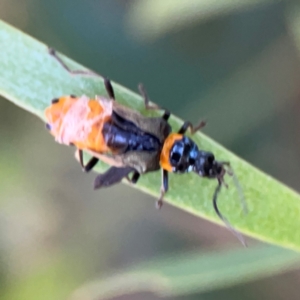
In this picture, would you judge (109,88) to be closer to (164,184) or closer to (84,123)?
(84,123)

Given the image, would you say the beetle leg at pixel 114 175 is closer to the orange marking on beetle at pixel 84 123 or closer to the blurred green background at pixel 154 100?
the orange marking on beetle at pixel 84 123

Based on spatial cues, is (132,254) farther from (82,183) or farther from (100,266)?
(82,183)

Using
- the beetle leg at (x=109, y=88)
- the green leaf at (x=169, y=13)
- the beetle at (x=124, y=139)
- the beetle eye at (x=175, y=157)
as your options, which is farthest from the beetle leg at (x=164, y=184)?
the green leaf at (x=169, y=13)

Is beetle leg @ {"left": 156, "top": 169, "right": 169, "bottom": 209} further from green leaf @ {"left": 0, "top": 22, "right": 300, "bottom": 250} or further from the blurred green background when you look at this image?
the blurred green background

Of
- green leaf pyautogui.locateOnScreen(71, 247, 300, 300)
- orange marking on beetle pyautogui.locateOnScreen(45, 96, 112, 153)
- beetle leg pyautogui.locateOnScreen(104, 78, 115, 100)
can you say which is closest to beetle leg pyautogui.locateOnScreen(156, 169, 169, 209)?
orange marking on beetle pyautogui.locateOnScreen(45, 96, 112, 153)

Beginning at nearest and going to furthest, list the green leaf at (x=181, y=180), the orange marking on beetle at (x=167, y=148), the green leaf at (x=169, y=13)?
the green leaf at (x=181, y=180) → the orange marking on beetle at (x=167, y=148) → the green leaf at (x=169, y=13)

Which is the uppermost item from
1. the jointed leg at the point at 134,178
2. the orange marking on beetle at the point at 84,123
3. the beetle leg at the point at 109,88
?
the beetle leg at the point at 109,88
